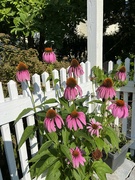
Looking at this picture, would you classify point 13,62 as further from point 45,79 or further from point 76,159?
point 76,159

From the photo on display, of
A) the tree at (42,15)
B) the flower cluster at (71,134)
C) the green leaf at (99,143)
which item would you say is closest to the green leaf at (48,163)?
the flower cluster at (71,134)

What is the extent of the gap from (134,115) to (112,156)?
31.3 inches

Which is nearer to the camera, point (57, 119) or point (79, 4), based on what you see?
point (57, 119)

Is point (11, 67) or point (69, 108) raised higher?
point (11, 67)

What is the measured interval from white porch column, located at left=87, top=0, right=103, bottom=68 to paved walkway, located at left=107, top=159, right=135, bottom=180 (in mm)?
1311

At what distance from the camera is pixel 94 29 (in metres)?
2.42

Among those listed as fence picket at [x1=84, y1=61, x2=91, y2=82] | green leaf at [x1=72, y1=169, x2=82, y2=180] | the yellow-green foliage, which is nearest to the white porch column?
fence picket at [x1=84, y1=61, x2=91, y2=82]

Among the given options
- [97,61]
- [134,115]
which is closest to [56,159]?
[97,61]

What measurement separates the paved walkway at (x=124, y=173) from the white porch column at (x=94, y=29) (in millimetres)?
1311

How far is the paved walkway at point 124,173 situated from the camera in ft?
7.92

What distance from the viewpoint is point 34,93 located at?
195 cm

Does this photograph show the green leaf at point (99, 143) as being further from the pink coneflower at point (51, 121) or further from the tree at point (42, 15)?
the tree at point (42, 15)

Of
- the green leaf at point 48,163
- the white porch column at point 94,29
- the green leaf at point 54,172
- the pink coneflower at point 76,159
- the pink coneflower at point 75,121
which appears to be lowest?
the green leaf at point 54,172

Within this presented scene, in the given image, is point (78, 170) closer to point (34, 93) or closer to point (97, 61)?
point (34, 93)
